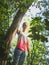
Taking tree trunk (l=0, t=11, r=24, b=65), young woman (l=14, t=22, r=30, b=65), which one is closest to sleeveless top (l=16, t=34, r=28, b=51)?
young woman (l=14, t=22, r=30, b=65)

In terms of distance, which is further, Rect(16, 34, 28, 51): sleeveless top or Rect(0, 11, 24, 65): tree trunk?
Rect(0, 11, 24, 65): tree trunk

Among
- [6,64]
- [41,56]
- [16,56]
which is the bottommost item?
[41,56]

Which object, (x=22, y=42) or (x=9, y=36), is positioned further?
(x=9, y=36)

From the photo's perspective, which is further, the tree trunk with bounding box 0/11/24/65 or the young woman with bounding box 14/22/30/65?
the tree trunk with bounding box 0/11/24/65

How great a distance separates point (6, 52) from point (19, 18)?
1014mm

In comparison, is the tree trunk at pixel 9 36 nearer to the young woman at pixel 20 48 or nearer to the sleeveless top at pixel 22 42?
the young woman at pixel 20 48

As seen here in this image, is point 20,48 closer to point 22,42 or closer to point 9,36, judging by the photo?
point 22,42

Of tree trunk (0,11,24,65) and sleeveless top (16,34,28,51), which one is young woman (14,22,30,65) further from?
tree trunk (0,11,24,65)

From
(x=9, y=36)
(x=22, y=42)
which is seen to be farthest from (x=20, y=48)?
(x=9, y=36)

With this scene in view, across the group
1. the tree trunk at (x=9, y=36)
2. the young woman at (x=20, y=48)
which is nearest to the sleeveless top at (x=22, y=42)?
the young woman at (x=20, y=48)

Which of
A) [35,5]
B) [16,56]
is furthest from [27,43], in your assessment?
[35,5]

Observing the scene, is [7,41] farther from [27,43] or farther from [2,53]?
[27,43]

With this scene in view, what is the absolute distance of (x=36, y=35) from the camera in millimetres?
2098

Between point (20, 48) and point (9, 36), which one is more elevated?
point (9, 36)
